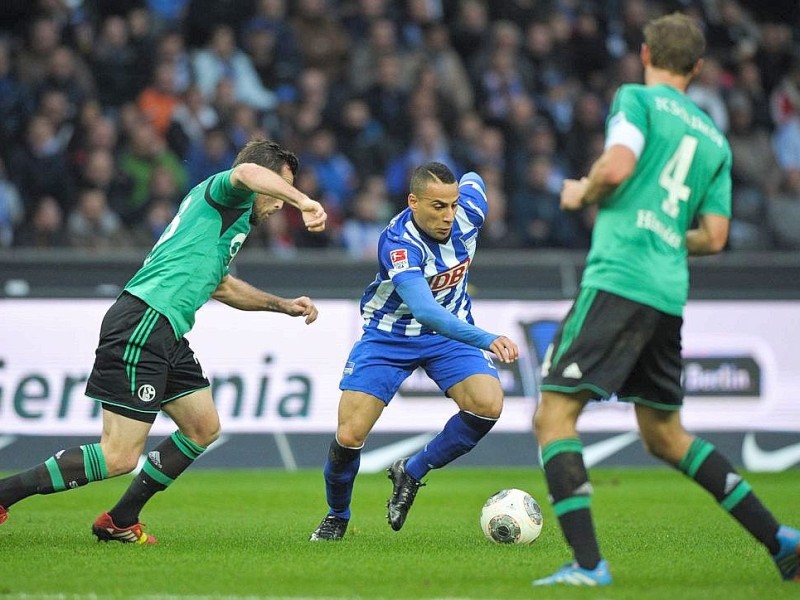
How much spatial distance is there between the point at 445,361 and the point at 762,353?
215 inches

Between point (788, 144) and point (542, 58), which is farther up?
point (542, 58)

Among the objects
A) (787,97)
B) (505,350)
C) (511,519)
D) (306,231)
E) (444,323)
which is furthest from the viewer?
(787,97)

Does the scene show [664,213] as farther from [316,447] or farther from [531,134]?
[531,134]

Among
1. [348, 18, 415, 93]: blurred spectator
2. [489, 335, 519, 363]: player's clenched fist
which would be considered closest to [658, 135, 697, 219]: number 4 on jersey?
[489, 335, 519, 363]: player's clenched fist

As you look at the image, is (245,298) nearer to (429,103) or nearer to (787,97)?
(429,103)

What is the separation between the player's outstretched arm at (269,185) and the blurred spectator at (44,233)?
7.37 meters

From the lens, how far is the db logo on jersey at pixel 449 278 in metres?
7.67

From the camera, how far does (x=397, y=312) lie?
25.8 feet

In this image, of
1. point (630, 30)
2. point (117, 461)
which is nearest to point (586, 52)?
point (630, 30)

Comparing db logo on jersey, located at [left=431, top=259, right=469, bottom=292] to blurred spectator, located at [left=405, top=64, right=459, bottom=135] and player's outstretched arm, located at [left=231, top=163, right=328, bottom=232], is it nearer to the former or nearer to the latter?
player's outstretched arm, located at [left=231, top=163, right=328, bottom=232]

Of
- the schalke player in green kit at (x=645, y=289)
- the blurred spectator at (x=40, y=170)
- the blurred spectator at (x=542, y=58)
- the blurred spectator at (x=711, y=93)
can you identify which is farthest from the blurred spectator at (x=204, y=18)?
the schalke player in green kit at (x=645, y=289)

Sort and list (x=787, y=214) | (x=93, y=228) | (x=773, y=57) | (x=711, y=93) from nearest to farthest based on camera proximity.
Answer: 1. (x=93, y=228)
2. (x=787, y=214)
3. (x=711, y=93)
4. (x=773, y=57)

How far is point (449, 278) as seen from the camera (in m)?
7.70

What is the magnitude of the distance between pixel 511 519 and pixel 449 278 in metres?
1.47
